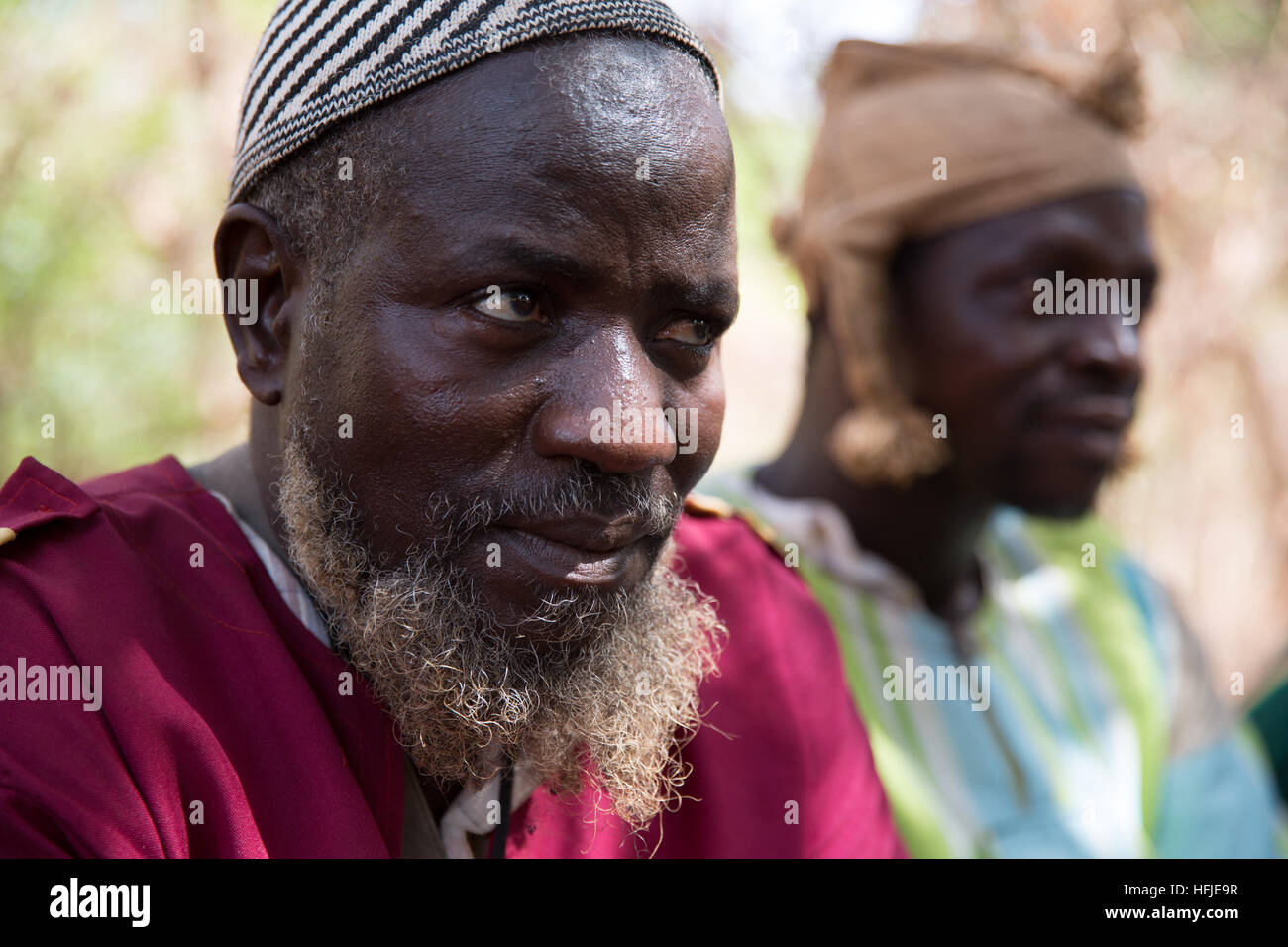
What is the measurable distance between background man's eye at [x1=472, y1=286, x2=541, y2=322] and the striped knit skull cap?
13.3 inches

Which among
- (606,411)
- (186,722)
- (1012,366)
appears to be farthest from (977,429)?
(186,722)

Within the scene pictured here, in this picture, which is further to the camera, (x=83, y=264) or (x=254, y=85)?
(x=83, y=264)

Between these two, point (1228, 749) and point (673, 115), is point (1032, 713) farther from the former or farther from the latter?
point (673, 115)

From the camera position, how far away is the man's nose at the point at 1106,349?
10.4 feet

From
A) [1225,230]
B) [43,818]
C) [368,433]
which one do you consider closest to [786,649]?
[368,433]

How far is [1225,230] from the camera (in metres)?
5.72

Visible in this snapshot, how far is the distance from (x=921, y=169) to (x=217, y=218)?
12.7 feet

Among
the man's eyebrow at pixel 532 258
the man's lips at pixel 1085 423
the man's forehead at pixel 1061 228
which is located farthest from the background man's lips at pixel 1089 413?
the man's eyebrow at pixel 532 258

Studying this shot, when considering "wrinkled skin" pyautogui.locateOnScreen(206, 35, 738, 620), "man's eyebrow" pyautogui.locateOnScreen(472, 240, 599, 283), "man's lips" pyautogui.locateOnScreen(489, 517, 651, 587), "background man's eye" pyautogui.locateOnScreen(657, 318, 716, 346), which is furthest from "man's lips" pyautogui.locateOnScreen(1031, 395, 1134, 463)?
"man's eyebrow" pyautogui.locateOnScreen(472, 240, 599, 283)

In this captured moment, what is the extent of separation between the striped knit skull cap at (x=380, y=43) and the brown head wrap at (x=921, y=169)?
161cm

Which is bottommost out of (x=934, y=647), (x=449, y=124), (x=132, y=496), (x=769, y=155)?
(x=934, y=647)

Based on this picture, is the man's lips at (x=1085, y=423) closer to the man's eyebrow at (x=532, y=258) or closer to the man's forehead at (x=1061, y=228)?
the man's forehead at (x=1061, y=228)

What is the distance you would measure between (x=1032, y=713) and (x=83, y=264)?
4.79m

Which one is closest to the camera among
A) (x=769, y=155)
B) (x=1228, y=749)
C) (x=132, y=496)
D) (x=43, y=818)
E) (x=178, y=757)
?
(x=43, y=818)
